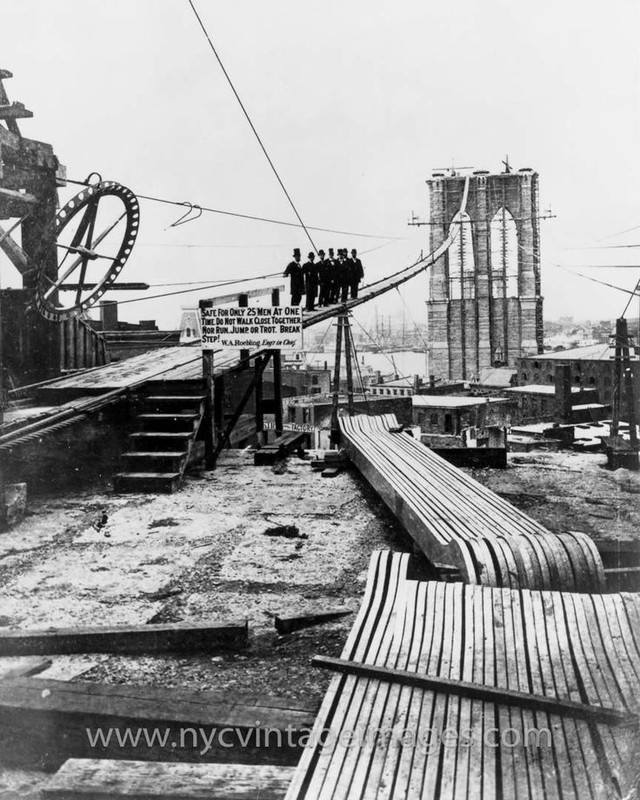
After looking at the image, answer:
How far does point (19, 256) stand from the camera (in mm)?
9492

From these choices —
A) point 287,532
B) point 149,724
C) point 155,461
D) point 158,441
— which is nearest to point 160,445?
point 158,441

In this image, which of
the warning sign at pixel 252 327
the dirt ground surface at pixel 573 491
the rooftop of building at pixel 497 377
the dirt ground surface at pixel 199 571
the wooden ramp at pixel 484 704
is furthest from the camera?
the rooftop of building at pixel 497 377

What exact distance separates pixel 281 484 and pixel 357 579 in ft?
10.8

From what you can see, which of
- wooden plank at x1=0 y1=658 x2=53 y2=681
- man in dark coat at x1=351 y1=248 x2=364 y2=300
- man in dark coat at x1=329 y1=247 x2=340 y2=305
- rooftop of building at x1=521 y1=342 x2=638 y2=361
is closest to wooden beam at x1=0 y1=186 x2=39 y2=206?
wooden plank at x1=0 y1=658 x2=53 y2=681

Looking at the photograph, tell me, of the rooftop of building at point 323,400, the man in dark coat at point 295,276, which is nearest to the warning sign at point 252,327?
the man in dark coat at point 295,276

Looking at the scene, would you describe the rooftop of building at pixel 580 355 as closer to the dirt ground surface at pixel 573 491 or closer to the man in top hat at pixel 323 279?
the man in top hat at pixel 323 279

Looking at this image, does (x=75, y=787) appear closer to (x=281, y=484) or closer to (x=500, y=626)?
(x=500, y=626)

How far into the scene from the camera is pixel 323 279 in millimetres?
16938

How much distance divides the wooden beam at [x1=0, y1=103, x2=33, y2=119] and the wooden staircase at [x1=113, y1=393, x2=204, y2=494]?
12.4 ft

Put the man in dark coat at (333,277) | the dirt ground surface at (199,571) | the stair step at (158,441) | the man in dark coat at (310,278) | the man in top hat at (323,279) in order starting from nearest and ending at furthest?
the dirt ground surface at (199,571) → the stair step at (158,441) → the man in dark coat at (310,278) → the man in top hat at (323,279) → the man in dark coat at (333,277)

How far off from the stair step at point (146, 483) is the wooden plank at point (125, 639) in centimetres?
371

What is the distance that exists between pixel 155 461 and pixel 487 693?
227 inches

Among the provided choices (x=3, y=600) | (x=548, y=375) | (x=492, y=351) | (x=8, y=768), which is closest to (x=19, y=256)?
(x=3, y=600)

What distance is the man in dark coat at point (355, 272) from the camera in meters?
18.1
